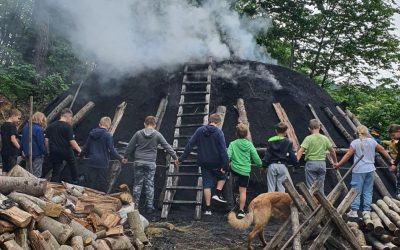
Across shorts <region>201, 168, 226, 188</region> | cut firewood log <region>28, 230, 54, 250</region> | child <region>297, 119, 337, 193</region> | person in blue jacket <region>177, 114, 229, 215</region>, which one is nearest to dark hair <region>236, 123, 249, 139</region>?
person in blue jacket <region>177, 114, 229, 215</region>

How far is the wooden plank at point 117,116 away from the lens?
11.0 metres

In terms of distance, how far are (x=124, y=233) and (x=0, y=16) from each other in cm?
1796

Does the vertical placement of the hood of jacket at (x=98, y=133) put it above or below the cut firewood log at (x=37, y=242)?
above

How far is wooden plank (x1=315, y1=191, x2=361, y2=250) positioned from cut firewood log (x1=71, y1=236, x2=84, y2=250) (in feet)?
10.0

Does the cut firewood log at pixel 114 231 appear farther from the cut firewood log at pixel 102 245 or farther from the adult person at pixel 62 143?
the adult person at pixel 62 143

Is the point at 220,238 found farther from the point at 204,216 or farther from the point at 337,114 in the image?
the point at 337,114

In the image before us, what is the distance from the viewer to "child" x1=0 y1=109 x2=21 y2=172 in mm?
8742

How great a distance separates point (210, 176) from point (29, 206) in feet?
12.4

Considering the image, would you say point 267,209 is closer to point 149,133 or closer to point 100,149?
point 149,133

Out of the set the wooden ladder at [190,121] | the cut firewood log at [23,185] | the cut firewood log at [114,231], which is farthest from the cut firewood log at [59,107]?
the cut firewood log at [114,231]

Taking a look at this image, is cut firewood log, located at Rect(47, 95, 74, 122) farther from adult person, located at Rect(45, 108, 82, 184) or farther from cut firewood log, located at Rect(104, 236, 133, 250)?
cut firewood log, located at Rect(104, 236, 133, 250)

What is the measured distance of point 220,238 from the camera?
292 inches

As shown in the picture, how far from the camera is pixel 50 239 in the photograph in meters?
5.48

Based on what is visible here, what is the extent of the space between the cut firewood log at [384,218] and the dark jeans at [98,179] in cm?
512
